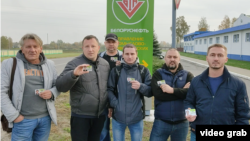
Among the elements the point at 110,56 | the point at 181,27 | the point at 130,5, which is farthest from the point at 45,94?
the point at 181,27

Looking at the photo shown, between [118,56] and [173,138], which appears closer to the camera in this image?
[173,138]

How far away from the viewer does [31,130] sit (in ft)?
8.04

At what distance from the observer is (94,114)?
2699mm

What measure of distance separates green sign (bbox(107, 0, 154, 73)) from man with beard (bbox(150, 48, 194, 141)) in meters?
1.98

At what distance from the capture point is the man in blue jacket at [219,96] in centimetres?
214

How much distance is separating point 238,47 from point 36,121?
94.0 ft

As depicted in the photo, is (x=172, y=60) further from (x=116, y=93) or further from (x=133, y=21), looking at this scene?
(x=133, y=21)

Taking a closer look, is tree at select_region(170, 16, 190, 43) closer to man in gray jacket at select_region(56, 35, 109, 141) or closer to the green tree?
the green tree

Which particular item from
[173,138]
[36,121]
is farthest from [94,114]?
[173,138]

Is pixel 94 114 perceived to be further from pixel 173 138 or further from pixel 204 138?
pixel 204 138

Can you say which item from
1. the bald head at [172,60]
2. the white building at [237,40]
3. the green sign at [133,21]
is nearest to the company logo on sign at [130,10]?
the green sign at [133,21]

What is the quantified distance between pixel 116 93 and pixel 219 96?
54.8 inches

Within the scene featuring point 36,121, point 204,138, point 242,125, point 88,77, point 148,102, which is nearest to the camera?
point 242,125

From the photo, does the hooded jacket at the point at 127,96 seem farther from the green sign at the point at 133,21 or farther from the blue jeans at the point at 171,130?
the green sign at the point at 133,21
